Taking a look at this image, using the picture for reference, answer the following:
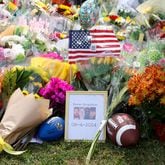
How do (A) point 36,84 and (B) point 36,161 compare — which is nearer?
(B) point 36,161

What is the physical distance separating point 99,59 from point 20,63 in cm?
112

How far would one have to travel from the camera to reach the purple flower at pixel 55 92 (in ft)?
13.2

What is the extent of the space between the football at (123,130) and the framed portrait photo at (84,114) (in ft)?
0.35

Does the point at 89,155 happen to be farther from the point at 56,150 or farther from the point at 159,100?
the point at 159,100

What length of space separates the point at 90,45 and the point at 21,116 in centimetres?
132

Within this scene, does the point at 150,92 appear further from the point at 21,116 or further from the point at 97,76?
the point at 21,116

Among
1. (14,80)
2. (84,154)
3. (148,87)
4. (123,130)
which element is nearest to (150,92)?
(148,87)

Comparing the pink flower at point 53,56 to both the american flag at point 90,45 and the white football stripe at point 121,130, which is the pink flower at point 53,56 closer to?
the american flag at point 90,45

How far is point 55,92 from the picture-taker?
159 inches

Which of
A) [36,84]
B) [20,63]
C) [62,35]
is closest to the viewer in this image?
[36,84]

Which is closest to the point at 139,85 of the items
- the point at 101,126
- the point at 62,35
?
the point at 101,126

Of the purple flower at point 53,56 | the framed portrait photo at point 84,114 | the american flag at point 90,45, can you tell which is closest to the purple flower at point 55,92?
the framed portrait photo at point 84,114

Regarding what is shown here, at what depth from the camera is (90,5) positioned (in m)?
6.16

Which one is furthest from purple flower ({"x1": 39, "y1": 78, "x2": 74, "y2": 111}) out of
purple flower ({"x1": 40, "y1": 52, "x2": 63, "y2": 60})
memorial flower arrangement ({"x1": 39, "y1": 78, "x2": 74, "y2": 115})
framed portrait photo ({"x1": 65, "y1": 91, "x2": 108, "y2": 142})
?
purple flower ({"x1": 40, "y1": 52, "x2": 63, "y2": 60})
